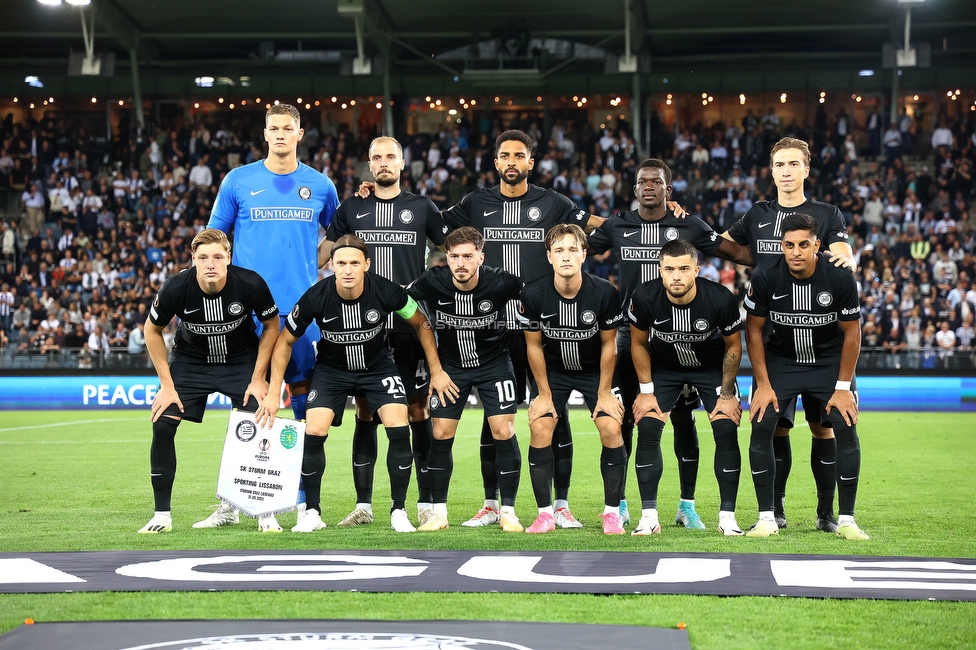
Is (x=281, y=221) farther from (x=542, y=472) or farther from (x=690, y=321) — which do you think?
(x=690, y=321)

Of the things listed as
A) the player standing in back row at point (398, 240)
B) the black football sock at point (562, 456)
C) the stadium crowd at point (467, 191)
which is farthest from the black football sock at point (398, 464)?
the stadium crowd at point (467, 191)

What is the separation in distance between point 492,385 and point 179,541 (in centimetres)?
214

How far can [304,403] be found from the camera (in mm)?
7312

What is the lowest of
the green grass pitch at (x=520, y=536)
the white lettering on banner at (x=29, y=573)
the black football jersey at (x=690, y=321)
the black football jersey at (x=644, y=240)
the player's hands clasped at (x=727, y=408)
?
the green grass pitch at (x=520, y=536)

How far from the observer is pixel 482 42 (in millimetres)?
26734

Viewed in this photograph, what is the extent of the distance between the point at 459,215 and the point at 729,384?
87.3 inches

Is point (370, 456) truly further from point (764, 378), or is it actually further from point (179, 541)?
point (764, 378)

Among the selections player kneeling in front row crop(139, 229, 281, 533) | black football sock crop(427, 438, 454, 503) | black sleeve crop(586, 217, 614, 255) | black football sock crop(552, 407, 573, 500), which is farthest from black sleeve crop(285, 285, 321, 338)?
black sleeve crop(586, 217, 614, 255)

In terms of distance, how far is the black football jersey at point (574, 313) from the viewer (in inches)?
266

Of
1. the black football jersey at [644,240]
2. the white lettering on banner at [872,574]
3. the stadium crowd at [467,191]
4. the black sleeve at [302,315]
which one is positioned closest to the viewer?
the white lettering on banner at [872,574]

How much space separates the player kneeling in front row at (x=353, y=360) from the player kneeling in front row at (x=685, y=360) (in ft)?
4.15

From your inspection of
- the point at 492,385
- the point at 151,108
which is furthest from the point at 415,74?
the point at 492,385

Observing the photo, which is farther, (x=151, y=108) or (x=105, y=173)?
(x=151, y=108)

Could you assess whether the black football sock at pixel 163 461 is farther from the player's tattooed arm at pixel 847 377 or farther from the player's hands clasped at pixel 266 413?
the player's tattooed arm at pixel 847 377
